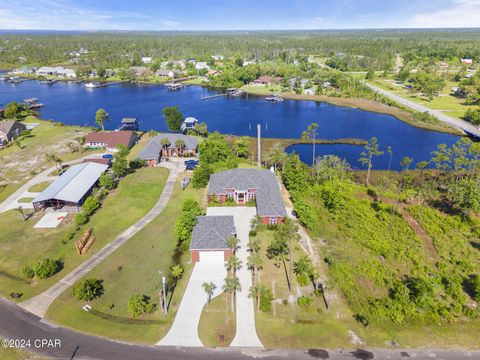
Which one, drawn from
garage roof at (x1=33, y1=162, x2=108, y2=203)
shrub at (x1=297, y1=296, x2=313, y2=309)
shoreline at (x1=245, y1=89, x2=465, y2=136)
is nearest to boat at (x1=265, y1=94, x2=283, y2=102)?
shoreline at (x1=245, y1=89, x2=465, y2=136)

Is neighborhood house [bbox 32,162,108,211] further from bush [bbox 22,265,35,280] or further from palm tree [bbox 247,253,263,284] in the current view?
palm tree [bbox 247,253,263,284]

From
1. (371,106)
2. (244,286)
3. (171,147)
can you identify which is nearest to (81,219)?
(244,286)

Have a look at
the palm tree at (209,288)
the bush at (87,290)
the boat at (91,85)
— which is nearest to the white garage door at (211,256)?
the palm tree at (209,288)

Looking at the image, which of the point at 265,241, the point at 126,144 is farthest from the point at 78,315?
the point at 126,144

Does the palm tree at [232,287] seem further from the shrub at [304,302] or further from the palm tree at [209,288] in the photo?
the shrub at [304,302]

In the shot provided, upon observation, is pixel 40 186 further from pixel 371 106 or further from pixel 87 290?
pixel 371 106
